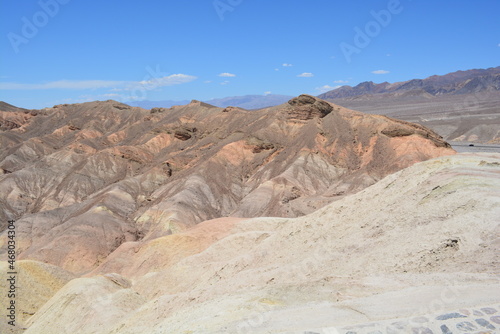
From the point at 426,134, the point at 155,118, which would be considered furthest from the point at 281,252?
the point at 155,118

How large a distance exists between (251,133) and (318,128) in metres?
9.38

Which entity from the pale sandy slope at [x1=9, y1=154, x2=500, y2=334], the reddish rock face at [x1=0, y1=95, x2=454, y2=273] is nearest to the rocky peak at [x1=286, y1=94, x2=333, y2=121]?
the reddish rock face at [x1=0, y1=95, x2=454, y2=273]

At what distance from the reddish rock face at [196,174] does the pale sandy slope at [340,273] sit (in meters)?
15.7

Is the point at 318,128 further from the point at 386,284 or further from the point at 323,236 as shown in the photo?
the point at 386,284

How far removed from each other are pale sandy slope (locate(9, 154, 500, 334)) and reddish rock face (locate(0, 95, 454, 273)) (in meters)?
15.7

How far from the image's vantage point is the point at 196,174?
48875 millimetres

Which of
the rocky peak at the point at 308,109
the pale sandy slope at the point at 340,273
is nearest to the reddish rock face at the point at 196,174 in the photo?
the rocky peak at the point at 308,109

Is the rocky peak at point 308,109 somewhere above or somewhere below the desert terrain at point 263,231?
above

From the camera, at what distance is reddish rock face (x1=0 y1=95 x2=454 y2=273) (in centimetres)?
3816

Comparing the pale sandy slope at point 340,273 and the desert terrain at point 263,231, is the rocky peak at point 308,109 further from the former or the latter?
the pale sandy slope at point 340,273

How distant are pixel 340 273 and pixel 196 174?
37360mm

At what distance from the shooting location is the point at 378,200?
18703 mm

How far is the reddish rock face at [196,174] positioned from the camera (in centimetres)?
3816

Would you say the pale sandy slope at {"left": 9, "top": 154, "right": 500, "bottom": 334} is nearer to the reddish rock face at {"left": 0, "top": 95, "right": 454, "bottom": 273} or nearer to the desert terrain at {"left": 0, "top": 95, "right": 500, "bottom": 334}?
the desert terrain at {"left": 0, "top": 95, "right": 500, "bottom": 334}
